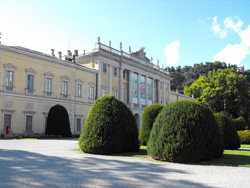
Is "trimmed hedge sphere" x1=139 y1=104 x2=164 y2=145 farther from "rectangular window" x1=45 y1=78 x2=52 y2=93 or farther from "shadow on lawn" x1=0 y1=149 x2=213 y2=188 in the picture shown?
"rectangular window" x1=45 y1=78 x2=52 y2=93

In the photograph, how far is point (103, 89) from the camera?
124ft

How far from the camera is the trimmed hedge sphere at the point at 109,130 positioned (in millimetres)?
11656

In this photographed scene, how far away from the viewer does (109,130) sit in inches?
466

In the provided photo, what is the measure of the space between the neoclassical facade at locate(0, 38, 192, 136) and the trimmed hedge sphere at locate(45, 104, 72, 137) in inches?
103

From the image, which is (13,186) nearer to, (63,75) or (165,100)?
(63,75)

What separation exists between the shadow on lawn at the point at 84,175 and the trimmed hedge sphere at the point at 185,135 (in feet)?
3.47

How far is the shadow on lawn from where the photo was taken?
5.95 metres

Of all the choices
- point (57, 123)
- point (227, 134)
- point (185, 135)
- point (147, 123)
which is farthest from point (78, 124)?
point (185, 135)

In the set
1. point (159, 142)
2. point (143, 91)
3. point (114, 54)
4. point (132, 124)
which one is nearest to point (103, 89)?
point (114, 54)

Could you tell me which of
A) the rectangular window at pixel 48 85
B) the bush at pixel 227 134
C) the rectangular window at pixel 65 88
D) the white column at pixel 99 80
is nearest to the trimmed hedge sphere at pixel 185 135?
the bush at pixel 227 134

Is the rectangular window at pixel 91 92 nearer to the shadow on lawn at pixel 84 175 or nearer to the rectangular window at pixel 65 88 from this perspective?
the rectangular window at pixel 65 88

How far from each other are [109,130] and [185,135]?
12.8 feet

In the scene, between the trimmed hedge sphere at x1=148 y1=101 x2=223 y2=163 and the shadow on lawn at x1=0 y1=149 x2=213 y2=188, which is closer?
the shadow on lawn at x1=0 y1=149 x2=213 y2=188

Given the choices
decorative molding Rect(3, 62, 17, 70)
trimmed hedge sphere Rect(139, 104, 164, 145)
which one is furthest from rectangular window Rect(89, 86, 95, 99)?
trimmed hedge sphere Rect(139, 104, 164, 145)
